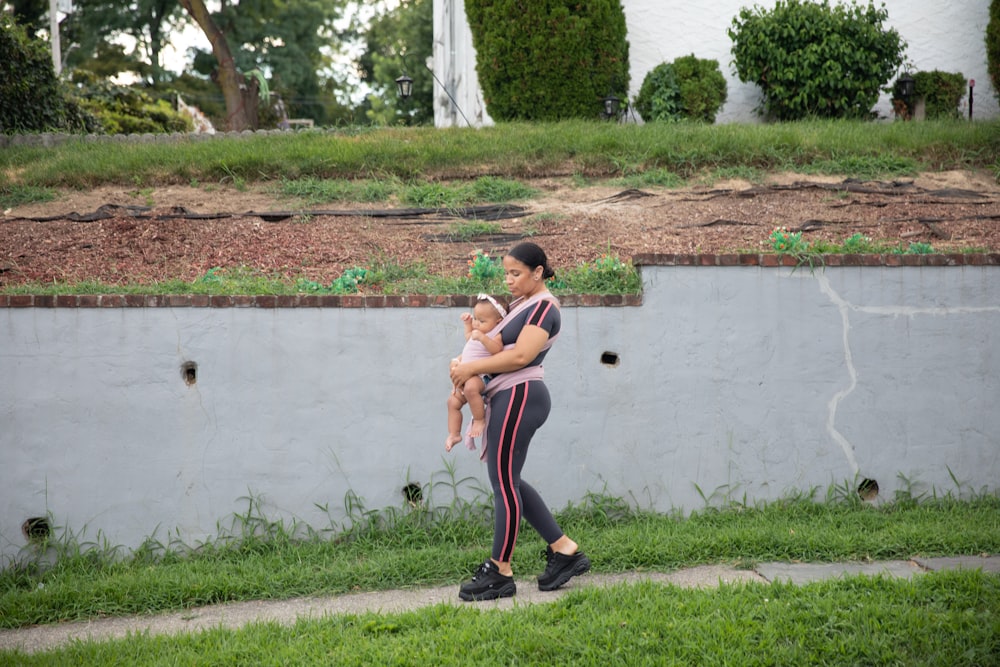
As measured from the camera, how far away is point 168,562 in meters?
5.54

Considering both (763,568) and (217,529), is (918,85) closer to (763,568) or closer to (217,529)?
(763,568)

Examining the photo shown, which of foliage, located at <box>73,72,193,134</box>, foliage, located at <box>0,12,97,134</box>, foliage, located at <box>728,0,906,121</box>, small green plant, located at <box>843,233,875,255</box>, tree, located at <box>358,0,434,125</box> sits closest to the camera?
small green plant, located at <box>843,233,875,255</box>

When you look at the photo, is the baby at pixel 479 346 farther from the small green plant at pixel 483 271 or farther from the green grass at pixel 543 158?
the green grass at pixel 543 158

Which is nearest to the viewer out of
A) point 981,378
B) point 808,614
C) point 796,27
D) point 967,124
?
point 808,614

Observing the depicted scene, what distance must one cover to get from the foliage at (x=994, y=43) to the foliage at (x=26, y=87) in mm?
12184

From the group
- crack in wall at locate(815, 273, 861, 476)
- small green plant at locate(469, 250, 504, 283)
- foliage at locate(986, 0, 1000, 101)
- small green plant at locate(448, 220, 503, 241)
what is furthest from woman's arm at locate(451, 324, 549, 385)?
foliage at locate(986, 0, 1000, 101)

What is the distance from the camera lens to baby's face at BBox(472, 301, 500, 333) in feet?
14.5

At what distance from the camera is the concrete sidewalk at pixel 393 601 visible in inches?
174

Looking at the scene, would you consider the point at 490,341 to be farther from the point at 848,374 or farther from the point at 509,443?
the point at 848,374

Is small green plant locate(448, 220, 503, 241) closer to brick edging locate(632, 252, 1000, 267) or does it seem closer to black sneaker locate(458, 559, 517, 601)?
brick edging locate(632, 252, 1000, 267)

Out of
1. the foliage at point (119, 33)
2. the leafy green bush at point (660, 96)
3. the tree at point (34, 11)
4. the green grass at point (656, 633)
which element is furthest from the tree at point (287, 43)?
the green grass at point (656, 633)

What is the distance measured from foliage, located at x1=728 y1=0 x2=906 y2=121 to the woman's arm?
8.20 m

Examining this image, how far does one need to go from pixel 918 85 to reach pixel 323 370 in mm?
9558

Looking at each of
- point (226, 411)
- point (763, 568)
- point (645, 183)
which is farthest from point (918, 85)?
point (226, 411)
